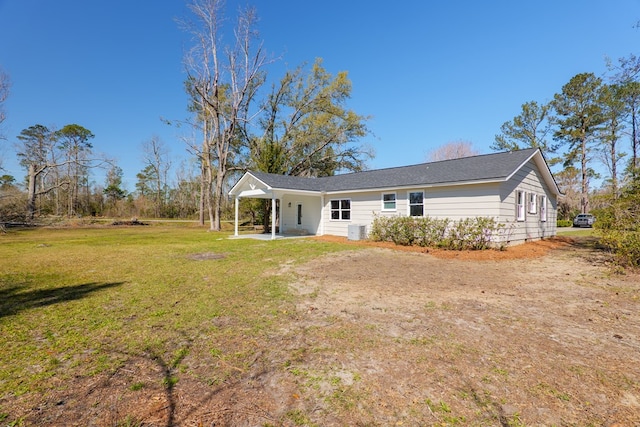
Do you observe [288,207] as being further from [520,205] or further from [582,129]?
[582,129]

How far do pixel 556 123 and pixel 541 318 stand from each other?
3564 cm

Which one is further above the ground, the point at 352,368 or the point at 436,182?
the point at 436,182

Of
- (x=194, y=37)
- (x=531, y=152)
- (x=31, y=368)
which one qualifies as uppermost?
(x=194, y=37)

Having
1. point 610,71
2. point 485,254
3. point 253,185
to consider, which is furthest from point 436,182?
point 253,185

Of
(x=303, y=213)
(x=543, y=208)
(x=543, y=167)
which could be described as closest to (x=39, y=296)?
(x=303, y=213)

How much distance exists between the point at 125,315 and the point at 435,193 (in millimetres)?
12009

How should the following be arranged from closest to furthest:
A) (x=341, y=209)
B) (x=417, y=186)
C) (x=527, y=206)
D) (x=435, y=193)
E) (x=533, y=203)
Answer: (x=435, y=193)
(x=417, y=186)
(x=527, y=206)
(x=533, y=203)
(x=341, y=209)

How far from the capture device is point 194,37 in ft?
73.7

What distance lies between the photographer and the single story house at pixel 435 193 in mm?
11633

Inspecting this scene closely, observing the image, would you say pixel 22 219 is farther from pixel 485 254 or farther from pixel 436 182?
pixel 485 254

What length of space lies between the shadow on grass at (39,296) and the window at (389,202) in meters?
11.5

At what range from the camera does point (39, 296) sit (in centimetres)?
552

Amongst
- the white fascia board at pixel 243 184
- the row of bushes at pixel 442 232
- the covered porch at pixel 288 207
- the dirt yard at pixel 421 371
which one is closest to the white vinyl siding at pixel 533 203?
the row of bushes at pixel 442 232

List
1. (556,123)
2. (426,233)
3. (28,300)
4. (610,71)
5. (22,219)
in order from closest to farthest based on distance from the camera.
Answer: (28,300)
(610,71)
(426,233)
(22,219)
(556,123)
